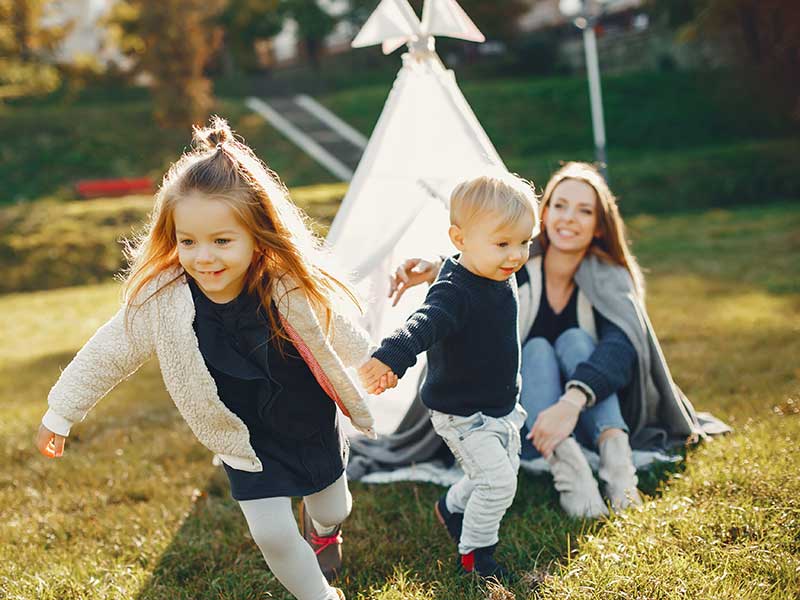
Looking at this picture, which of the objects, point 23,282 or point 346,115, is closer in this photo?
point 23,282

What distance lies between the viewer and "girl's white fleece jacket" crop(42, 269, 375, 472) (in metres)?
2.48

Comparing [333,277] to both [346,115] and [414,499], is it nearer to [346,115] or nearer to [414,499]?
[414,499]

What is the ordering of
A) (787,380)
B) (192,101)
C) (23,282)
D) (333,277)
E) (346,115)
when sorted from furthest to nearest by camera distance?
1. (346,115)
2. (192,101)
3. (23,282)
4. (787,380)
5. (333,277)

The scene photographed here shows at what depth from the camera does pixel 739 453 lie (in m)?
3.55

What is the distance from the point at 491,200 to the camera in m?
2.60

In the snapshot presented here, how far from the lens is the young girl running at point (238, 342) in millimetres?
2449

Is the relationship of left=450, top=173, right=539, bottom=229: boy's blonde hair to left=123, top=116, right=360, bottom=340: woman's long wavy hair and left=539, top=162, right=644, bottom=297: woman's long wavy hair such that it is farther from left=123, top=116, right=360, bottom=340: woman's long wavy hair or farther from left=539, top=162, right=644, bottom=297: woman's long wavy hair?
left=539, top=162, right=644, bottom=297: woman's long wavy hair

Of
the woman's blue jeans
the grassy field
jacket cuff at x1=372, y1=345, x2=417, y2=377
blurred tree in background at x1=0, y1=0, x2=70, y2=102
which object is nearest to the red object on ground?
blurred tree in background at x1=0, y1=0, x2=70, y2=102

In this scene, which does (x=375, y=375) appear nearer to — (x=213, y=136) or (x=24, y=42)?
(x=213, y=136)

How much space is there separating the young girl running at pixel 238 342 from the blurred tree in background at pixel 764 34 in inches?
671

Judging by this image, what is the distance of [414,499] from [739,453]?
4.59 ft

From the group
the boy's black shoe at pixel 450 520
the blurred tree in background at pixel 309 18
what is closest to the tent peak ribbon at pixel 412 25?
the boy's black shoe at pixel 450 520

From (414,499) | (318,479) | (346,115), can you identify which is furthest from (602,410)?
(346,115)

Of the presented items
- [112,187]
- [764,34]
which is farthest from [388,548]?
[764,34]
